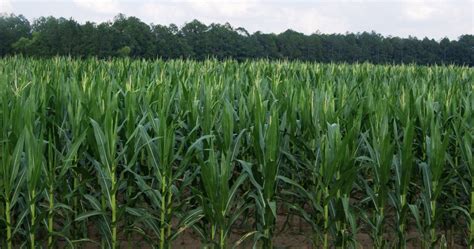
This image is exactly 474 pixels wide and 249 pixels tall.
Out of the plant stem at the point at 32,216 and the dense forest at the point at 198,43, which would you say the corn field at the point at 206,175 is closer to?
the plant stem at the point at 32,216

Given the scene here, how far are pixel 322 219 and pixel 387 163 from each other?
2.03 ft

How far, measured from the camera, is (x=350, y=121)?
172 inches

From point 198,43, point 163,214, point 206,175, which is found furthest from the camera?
point 198,43

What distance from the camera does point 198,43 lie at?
58.5m

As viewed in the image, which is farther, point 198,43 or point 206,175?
point 198,43

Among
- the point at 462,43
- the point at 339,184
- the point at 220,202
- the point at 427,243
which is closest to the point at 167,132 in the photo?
the point at 220,202

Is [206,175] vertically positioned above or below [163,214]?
above

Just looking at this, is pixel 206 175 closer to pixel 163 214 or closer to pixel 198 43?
pixel 163 214

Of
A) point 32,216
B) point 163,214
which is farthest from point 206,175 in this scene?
point 32,216

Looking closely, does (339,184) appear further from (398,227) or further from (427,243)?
(427,243)

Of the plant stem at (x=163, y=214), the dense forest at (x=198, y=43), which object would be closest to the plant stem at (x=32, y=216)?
the plant stem at (x=163, y=214)

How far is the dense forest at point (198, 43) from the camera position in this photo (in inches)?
1957

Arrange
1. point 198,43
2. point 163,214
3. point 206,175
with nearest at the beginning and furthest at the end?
point 206,175
point 163,214
point 198,43

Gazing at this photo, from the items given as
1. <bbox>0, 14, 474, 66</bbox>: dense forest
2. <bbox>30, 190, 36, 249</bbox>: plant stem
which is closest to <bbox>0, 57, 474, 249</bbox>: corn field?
<bbox>30, 190, 36, 249</bbox>: plant stem
